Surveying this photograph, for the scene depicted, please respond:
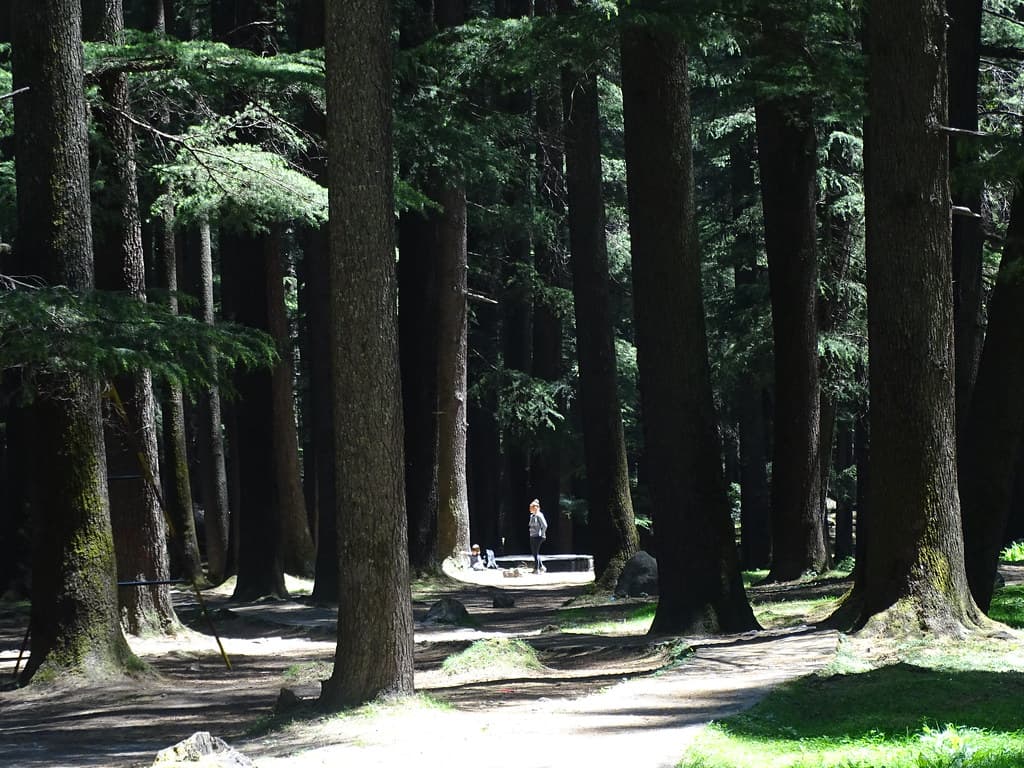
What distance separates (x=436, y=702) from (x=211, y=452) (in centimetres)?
2011

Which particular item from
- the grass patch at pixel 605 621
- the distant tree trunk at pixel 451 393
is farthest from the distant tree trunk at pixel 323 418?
the grass patch at pixel 605 621

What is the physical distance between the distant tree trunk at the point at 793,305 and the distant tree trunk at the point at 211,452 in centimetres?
1286

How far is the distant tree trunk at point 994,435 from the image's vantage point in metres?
12.8

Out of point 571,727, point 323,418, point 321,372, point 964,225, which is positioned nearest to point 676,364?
point 571,727

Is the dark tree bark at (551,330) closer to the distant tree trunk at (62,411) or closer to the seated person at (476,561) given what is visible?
the seated person at (476,561)

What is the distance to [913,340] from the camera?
38.8 feet

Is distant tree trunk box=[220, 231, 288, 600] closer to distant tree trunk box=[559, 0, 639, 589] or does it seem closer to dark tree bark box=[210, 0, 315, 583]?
dark tree bark box=[210, 0, 315, 583]

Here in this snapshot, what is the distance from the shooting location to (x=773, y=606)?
667 inches

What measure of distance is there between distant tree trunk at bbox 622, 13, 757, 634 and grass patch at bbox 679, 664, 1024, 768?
3856mm

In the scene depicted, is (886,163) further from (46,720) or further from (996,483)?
(46,720)

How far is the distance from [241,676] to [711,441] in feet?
19.4

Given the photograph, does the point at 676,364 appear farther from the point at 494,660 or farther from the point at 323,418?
the point at 323,418

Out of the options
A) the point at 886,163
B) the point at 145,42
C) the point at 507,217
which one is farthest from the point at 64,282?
the point at 507,217

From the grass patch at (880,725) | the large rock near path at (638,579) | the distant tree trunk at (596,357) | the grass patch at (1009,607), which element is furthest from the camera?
the distant tree trunk at (596,357)
